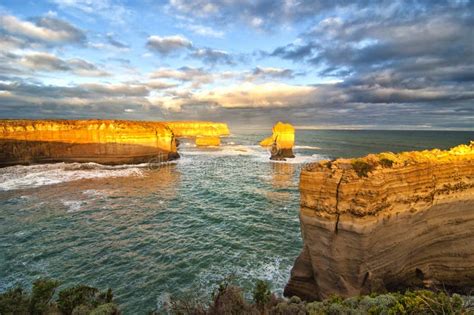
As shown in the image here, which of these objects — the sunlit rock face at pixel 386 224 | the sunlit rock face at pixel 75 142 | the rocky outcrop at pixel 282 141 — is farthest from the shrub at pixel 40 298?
the rocky outcrop at pixel 282 141

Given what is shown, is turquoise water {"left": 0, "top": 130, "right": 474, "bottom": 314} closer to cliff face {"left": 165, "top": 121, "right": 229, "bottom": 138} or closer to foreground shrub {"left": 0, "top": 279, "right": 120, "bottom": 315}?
foreground shrub {"left": 0, "top": 279, "right": 120, "bottom": 315}

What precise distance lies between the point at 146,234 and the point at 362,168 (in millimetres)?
17501

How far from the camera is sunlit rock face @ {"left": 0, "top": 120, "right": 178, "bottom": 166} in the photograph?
1940 inches

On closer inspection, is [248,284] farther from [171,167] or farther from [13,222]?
[171,167]

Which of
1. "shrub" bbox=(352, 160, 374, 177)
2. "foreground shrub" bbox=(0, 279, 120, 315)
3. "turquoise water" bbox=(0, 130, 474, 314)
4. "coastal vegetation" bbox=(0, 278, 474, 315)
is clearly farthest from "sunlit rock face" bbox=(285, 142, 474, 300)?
"foreground shrub" bbox=(0, 279, 120, 315)

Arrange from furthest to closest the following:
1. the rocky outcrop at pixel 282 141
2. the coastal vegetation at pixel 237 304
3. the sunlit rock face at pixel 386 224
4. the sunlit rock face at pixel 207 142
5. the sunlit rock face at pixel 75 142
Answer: the sunlit rock face at pixel 207 142
the rocky outcrop at pixel 282 141
the sunlit rock face at pixel 75 142
the sunlit rock face at pixel 386 224
the coastal vegetation at pixel 237 304

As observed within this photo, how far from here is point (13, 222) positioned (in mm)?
23703

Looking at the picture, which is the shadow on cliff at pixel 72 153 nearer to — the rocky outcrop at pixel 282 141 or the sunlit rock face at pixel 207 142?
the rocky outcrop at pixel 282 141

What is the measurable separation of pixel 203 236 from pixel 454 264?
1611 centimetres

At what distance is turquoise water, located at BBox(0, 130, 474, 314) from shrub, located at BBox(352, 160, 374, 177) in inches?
313

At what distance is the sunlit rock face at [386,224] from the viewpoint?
461 inches

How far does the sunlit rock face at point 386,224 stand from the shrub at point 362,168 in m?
0.04

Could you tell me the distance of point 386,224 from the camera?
12.1 metres

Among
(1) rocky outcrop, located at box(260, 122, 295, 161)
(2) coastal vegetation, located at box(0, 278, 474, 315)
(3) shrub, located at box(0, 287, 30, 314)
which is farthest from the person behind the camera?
(1) rocky outcrop, located at box(260, 122, 295, 161)
